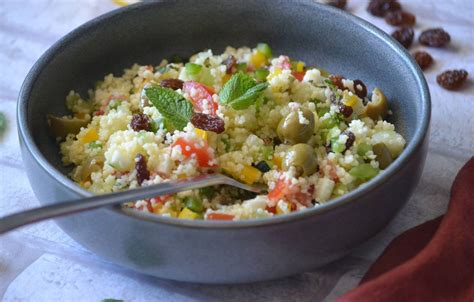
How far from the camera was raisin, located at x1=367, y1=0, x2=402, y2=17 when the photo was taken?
257 centimetres

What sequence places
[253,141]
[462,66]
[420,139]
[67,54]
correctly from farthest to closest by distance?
1. [462,66]
2. [67,54]
3. [253,141]
4. [420,139]

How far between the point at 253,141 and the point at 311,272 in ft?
1.10

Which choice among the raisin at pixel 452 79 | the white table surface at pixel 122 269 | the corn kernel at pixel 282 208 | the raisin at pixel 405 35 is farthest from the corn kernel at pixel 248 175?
the raisin at pixel 405 35

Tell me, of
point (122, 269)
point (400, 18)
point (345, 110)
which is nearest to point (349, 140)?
point (345, 110)

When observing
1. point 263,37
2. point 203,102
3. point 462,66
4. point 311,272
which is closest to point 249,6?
point 263,37

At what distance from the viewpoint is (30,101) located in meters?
1.77

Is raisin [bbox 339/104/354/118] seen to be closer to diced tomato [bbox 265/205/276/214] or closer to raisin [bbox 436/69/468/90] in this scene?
diced tomato [bbox 265/205/276/214]

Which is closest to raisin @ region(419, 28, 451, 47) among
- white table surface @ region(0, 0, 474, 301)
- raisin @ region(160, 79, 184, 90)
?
white table surface @ region(0, 0, 474, 301)

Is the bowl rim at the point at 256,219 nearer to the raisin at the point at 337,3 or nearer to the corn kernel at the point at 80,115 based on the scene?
the corn kernel at the point at 80,115

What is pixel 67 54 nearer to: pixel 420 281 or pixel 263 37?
pixel 263 37

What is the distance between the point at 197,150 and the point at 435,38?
1.15m

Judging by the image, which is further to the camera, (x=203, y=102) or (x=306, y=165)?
(x=203, y=102)

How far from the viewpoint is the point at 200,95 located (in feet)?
6.03

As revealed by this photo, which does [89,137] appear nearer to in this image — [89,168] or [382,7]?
[89,168]
